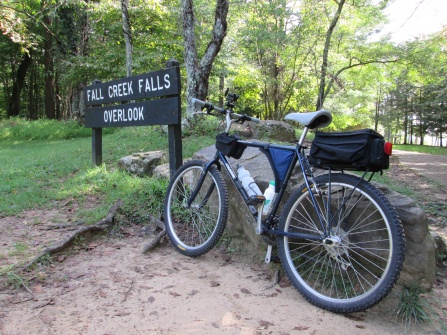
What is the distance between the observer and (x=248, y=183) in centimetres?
300

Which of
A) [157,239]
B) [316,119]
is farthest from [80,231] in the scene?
[316,119]

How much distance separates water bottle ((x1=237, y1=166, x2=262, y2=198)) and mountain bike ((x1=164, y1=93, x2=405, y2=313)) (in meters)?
0.03

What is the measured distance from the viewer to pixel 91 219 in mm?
3912

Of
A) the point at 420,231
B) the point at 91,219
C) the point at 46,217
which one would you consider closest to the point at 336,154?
the point at 420,231

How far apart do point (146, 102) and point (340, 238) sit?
3.14 metres

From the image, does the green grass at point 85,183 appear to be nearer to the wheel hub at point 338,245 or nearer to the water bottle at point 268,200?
the water bottle at point 268,200

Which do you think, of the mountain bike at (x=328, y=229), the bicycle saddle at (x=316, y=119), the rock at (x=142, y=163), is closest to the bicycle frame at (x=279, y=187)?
the mountain bike at (x=328, y=229)

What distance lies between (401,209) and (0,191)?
17.6ft

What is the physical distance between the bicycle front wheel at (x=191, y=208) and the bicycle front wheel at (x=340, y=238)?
0.86 m

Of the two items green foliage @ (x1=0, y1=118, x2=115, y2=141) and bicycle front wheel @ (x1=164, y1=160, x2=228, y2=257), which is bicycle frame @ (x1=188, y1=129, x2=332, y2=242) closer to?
bicycle front wheel @ (x1=164, y1=160, x2=228, y2=257)

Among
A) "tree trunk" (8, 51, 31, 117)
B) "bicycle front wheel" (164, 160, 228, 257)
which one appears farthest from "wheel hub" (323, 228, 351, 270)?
"tree trunk" (8, 51, 31, 117)

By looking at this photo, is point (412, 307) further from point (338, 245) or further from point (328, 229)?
point (328, 229)

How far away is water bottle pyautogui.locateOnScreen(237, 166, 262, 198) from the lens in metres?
2.92

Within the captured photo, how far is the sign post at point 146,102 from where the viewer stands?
4.05m
